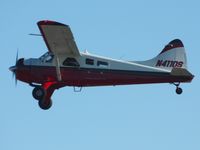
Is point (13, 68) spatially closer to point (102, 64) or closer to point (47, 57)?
point (47, 57)

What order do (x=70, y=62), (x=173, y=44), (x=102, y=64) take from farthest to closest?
(x=173, y=44)
(x=70, y=62)
(x=102, y=64)

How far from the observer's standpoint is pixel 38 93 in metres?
28.5

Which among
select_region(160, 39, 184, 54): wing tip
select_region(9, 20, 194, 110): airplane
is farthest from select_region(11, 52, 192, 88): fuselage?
select_region(160, 39, 184, 54): wing tip

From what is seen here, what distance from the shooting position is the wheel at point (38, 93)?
93.5 feet

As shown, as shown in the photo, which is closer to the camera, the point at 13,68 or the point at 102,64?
the point at 102,64

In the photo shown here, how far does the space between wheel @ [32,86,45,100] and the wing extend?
5.60ft

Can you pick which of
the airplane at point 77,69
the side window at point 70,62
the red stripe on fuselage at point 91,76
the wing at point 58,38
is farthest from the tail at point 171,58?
the wing at point 58,38

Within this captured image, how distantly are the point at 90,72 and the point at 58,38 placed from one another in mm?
2000

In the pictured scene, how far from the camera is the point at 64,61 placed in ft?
93.5

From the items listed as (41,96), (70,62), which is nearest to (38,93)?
(41,96)

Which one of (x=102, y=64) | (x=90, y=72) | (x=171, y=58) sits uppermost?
(x=171, y=58)

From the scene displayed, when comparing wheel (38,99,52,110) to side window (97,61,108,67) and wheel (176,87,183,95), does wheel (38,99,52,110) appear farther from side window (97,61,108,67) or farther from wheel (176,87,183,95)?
wheel (176,87,183,95)

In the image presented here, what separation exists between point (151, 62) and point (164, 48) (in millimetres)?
971

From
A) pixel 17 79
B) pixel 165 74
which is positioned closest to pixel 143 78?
pixel 165 74
